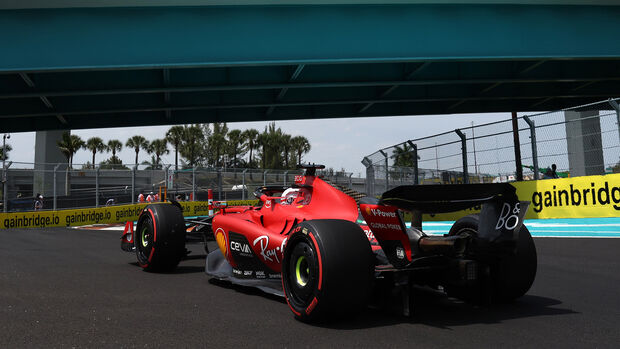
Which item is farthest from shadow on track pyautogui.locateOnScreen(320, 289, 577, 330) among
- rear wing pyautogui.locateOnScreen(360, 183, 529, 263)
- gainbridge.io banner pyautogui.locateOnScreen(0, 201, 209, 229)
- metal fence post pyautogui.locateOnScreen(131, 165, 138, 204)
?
metal fence post pyautogui.locateOnScreen(131, 165, 138, 204)

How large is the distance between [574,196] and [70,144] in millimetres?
67309

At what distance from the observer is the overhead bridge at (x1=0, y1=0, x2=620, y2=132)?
38.7 feet

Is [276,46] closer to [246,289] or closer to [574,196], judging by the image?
[574,196]

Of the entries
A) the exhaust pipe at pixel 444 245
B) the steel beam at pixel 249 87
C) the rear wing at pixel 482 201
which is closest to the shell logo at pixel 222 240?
the rear wing at pixel 482 201

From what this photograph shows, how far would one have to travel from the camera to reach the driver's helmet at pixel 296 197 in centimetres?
465

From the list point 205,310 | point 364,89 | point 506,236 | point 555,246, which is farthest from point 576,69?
point 205,310

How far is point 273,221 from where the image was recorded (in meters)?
4.78

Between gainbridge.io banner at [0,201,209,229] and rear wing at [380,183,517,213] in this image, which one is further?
gainbridge.io banner at [0,201,209,229]

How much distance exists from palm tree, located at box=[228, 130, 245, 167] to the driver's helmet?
6864 cm

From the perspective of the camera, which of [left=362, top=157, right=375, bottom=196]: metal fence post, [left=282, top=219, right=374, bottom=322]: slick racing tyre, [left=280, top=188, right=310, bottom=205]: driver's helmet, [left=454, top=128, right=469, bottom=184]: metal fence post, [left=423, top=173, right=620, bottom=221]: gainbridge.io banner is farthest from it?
[left=362, top=157, right=375, bottom=196]: metal fence post

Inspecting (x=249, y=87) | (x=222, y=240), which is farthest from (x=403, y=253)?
(x=249, y=87)

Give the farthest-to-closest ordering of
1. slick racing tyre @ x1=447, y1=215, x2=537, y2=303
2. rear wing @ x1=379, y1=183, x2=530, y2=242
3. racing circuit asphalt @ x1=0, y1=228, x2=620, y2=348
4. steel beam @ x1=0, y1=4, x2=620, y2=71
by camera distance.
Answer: steel beam @ x1=0, y1=4, x2=620, y2=71, slick racing tyre @ x1=447, y1=215, x2=537, y2=303, rear wing @ x1=379, y1=183, x2=530, y2=242, racing circuit asphalt @ x1=0, y1=228, x2=620, y2=348

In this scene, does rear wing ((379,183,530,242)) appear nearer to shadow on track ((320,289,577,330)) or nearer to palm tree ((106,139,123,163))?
shadow on track ((320,289,577,330))

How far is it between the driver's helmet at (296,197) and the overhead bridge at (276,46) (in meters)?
8.01
